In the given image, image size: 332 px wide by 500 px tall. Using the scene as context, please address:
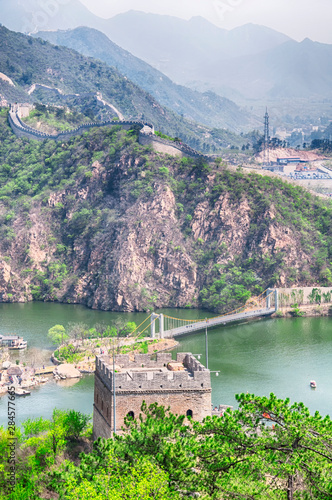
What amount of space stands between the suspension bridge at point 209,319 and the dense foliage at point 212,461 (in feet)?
150

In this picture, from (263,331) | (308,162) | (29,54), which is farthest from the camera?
(29,54)

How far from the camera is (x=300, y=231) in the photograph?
111312mm

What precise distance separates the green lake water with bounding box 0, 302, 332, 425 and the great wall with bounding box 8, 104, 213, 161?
2765 centimetres

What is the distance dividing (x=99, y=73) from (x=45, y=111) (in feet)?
185

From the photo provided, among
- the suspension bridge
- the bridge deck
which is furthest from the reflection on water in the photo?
the bridge deck

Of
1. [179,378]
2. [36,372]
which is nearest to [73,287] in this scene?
[36,372]

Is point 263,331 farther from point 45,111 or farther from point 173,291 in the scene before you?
point 45,111

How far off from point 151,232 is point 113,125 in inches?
886

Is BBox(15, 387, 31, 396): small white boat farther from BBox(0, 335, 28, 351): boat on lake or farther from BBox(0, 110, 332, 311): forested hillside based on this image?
BBox(0, 110, 332, 311): forested hillside

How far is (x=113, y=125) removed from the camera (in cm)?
12538

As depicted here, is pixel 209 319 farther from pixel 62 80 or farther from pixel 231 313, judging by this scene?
pixel 62 80

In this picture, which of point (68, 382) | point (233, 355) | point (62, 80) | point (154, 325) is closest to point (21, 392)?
point (68, 382)

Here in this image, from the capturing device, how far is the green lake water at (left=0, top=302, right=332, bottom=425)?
60062mm

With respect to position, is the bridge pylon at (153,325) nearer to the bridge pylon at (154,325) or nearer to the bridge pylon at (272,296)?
the bridge pylon at (154,325)
